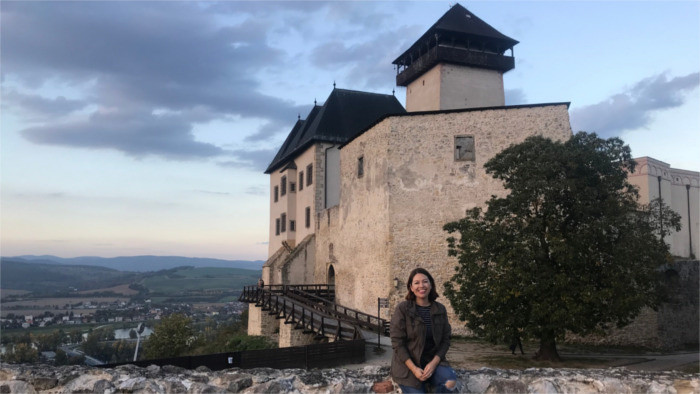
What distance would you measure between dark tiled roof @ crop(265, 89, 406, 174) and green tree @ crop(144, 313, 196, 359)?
521 inches

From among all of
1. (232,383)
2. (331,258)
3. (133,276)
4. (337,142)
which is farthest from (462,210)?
(133,276)

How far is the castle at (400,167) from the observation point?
21.7 meters

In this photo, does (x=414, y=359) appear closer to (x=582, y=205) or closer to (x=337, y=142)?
(x=582, y=205)

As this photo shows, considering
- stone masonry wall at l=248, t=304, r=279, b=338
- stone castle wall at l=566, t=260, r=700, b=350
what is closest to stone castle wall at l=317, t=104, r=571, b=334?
stone castle wall at l=566, t=260, r=700, b=350

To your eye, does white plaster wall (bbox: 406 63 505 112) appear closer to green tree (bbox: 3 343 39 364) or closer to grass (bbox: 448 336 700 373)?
grass (bbox: 448 336 700 373)

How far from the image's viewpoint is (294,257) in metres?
32.1

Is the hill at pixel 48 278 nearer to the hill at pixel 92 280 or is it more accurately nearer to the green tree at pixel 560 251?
the hill at pixel 92 280

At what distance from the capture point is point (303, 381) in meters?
5.45

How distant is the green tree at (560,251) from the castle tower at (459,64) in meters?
13.6

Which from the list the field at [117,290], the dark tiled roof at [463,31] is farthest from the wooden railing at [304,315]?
the field at [117,290]

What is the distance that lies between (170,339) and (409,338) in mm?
31805

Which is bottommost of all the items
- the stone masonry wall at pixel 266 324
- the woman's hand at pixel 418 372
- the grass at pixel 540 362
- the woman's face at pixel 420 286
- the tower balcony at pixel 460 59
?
the stone masonry wall at pixel 266 324

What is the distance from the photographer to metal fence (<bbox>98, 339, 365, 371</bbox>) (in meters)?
10.8

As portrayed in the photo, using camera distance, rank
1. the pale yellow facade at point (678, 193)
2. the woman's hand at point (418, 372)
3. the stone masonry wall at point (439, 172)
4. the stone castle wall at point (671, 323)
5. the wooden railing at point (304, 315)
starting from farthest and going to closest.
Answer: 1. the pale yellow facade at point (678, 193)
2. the stone masonry wall at point (439, 172)
3. the wooden railing at point (304, 315)
4. the stone castle wall at point (671, 323)
5. the woman's hand at point (418, 372)
